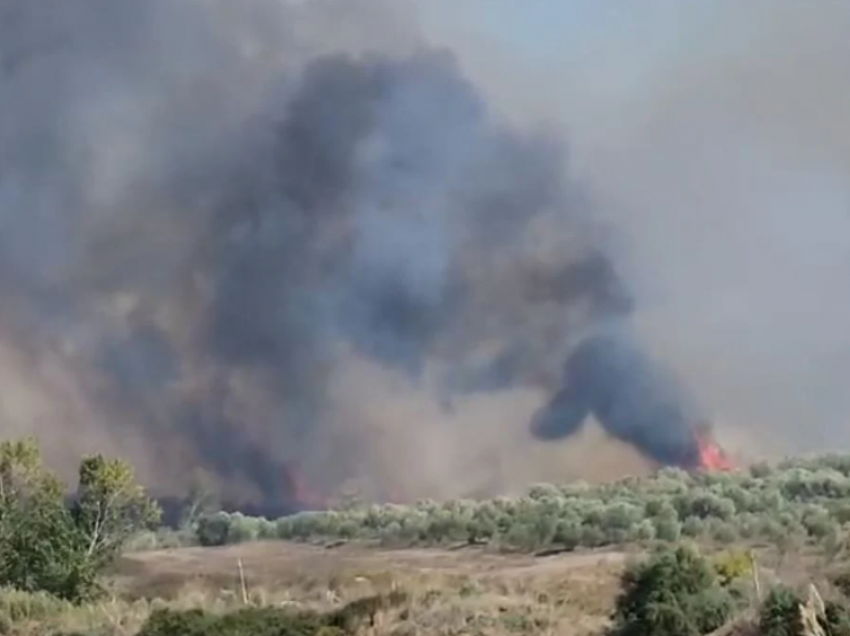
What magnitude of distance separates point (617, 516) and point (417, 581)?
26.7ft

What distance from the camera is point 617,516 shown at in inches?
1321

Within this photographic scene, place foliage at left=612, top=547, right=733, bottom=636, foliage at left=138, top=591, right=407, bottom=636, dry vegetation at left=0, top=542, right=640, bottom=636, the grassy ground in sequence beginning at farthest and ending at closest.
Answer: dry vegetation at left=0, top=542, right=640, bottom=636
the grassy ground
foliage at left=138, top=591, right=407, bottom=636
foliage at left=612, top=547, right=733, bottom=636

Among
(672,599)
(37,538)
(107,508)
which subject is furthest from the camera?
(107,508)

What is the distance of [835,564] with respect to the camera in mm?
17391

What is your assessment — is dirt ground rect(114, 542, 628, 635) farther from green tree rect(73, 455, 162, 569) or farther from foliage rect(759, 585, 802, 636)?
foliage rect(759, 585, 802, 636)

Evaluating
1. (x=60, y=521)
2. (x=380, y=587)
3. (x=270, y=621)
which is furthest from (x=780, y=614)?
(x=60, y=521)

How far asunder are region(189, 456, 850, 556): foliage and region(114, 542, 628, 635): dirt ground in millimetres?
1414

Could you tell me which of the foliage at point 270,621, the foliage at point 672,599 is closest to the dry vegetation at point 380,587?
the foliage at point 270,621

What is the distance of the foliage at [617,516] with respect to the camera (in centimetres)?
3092

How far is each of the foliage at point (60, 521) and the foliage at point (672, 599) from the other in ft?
46.7

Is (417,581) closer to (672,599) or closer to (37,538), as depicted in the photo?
(672,599)

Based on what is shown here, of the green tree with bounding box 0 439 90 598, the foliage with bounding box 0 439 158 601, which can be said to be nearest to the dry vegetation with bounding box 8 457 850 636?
the foliage with bounding box 0 439 158 601

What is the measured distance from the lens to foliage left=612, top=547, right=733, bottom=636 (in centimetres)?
1819

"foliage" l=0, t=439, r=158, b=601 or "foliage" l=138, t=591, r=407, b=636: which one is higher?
"foliage" l=0, t=439, r=158, b=601
